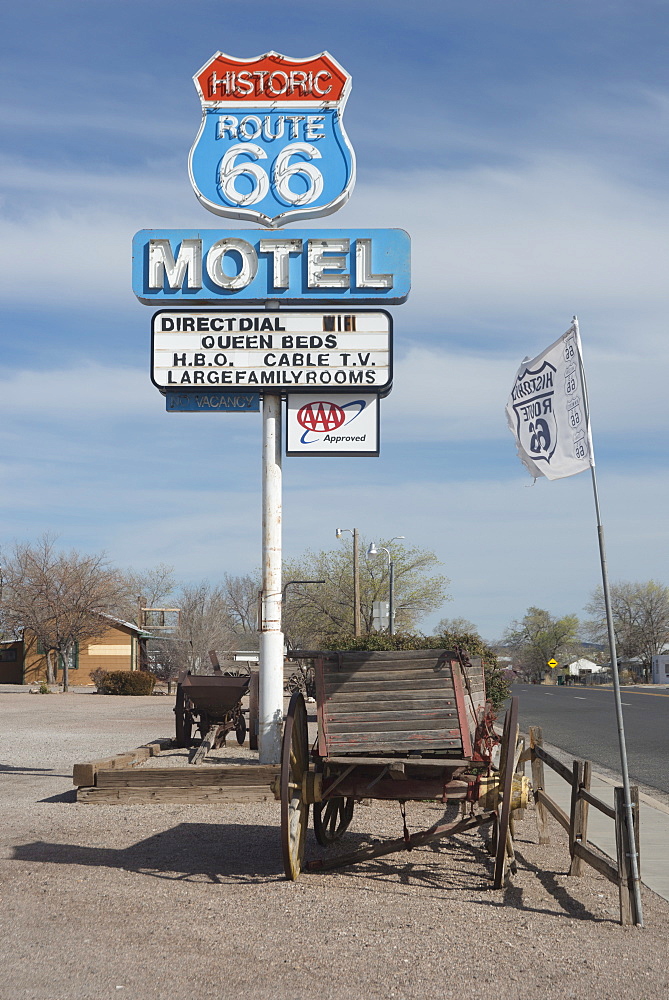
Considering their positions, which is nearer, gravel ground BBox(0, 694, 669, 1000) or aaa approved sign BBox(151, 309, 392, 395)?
gravel ground BBox(0, 694, 669, 1000)

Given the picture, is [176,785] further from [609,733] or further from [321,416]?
[609,733]

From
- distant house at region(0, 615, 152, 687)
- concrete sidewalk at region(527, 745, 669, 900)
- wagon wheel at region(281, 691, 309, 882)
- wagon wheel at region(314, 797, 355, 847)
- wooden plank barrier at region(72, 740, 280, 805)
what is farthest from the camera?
distant house at region(0, 615, 152, 687)

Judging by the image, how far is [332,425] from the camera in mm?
12867

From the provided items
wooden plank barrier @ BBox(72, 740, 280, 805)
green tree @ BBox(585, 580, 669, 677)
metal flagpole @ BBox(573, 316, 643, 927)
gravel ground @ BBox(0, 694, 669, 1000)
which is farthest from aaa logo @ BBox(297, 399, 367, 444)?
green tree @ BBox(585, 580, 669, 677)

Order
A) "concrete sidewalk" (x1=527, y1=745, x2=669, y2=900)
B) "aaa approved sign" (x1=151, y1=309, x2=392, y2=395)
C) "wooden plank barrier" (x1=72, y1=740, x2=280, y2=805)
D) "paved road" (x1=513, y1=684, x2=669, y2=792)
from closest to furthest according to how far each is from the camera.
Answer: "concrete sidewalk" (x1=527, y1=745, x2=669, y2=900), "wooden plank barrier" (x1=72, y1=740, x2=280, y2=805), "aaa approved sign" (x1=151, y1=309, x2=392, y2=395), "paved road" (x1=513, y1=684, x2=669, y2=792)

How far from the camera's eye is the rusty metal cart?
15.5m

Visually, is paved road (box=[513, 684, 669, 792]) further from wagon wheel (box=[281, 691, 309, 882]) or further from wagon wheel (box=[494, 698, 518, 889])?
wagon wheel (box=[281, 691, 309, 882])

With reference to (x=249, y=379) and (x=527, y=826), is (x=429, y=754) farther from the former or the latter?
(x=249, y=379)

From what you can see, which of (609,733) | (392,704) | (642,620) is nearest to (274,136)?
(392,704)

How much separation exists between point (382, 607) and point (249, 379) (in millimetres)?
23941

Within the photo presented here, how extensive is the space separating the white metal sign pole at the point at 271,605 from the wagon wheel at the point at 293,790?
4749mm

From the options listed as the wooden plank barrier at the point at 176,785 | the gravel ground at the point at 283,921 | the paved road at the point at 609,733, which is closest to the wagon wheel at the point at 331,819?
the gravel ground at the point at 283,921

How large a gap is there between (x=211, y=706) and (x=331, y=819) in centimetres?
742

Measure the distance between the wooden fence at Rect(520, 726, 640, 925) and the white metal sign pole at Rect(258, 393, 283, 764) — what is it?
3.71m
